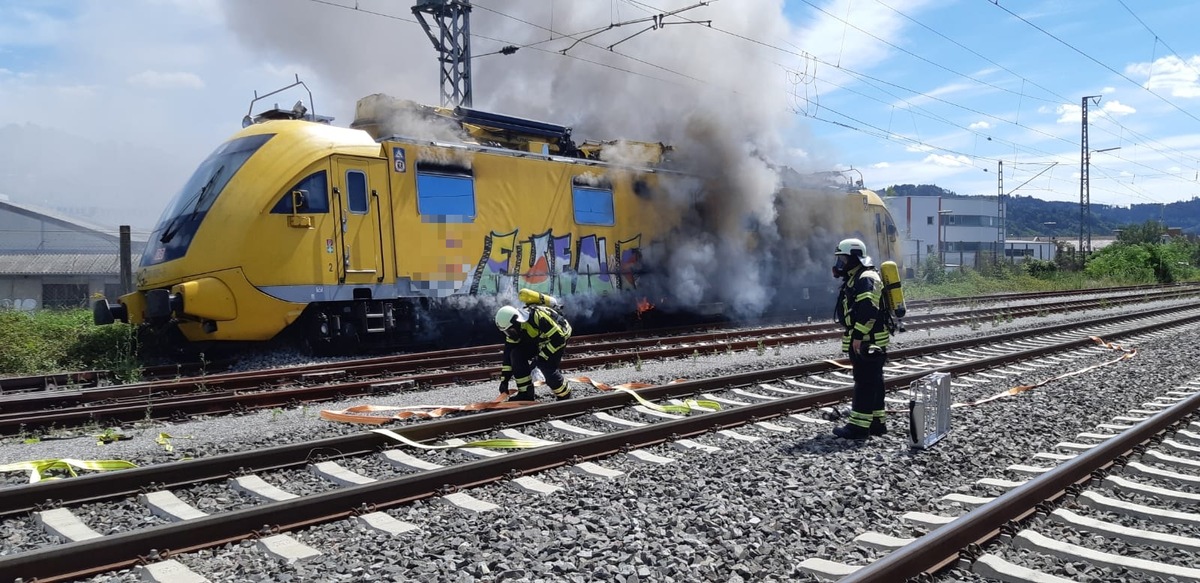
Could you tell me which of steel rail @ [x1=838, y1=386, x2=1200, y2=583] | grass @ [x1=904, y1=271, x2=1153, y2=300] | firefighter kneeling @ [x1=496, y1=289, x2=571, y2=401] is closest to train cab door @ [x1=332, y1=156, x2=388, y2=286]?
firefighter kneeling @ [x1=496, y1=289, x2=571, y2=401]

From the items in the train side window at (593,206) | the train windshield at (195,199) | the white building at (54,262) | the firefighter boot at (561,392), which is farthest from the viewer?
the white building at (54,262)

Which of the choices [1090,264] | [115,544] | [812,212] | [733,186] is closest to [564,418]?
[115,544]

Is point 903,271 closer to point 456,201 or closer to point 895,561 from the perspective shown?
point 456,201

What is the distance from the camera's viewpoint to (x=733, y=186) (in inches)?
671

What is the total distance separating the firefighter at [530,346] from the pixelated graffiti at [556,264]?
15.5ft

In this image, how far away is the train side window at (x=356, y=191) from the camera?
37.9 ft

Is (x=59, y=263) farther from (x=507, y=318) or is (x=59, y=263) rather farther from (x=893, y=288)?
(x=893, y=288)

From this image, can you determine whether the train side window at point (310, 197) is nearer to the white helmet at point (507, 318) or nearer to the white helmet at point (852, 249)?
the white helmet at point (507, 318)

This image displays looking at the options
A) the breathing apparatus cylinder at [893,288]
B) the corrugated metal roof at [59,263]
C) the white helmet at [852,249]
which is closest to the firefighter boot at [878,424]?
the breathing apparatus cylinder at [893,288]

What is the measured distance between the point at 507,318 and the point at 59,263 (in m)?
28.8

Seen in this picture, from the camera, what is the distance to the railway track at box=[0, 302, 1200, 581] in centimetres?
418

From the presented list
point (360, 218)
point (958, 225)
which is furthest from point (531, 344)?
point (958, 225)

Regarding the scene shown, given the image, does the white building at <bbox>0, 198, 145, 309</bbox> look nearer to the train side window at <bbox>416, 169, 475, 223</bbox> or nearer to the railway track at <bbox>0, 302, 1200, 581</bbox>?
the train side window at <bbox>416, 169, 475, 223</bbox>

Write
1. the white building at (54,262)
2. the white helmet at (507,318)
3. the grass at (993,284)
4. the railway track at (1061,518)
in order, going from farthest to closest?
1. the grass at (993,284)
2. the white building at (54,262)
3. the white helmet at (507,318)
4. the railway track at (1061,518)
